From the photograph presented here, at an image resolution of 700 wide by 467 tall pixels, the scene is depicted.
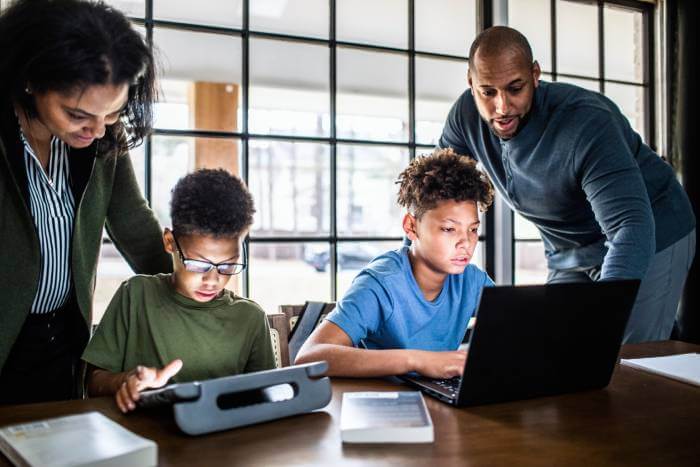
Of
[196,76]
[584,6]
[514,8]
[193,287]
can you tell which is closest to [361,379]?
[193,287]

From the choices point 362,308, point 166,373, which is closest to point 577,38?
point 362,308

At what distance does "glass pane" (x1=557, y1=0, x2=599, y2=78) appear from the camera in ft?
9.57

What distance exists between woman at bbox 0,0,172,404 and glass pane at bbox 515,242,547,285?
173 centimetres

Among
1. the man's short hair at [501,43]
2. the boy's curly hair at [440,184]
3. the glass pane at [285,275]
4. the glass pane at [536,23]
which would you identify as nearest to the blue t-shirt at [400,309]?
the boy's curly hair at [440,184]

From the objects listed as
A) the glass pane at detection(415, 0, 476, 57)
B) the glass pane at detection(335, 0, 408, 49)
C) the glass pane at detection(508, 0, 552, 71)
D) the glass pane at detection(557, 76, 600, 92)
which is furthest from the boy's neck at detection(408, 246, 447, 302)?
the glass pane at detection(557, 76, 600, 92)

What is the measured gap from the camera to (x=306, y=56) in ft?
7.95

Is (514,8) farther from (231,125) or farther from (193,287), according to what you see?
(193,287)

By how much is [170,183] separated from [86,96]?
1090 millimetres

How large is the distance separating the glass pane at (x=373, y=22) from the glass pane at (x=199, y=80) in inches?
18.0

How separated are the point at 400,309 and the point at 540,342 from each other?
1.65ft

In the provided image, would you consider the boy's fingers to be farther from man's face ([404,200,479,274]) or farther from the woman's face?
man's face ([404,200,479,274])

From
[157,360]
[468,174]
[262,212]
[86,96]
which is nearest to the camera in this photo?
[86,96]

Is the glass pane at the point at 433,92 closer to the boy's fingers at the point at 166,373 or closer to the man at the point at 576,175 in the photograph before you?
the man at the point at 576,175

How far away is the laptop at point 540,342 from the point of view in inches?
38.8
